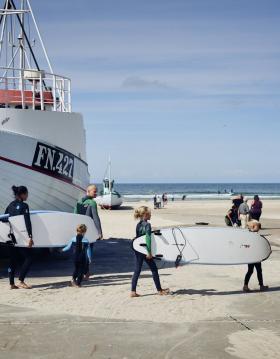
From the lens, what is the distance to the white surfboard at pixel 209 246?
1015cm

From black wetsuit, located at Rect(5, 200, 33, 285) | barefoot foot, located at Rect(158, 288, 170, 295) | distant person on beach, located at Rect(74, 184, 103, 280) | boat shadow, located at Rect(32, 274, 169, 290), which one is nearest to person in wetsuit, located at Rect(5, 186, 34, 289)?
black wetsuit, located at Rect(5, 200, 33, 285)

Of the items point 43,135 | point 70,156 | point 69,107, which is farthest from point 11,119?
point 69,107

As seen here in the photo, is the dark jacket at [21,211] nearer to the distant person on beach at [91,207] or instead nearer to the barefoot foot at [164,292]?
the distant person on beach at [91,207]

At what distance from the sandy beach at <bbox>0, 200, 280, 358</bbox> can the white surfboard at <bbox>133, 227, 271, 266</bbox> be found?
55 cm

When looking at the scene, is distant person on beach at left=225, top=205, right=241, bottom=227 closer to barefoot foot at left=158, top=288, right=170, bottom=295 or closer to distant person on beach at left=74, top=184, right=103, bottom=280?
distant person on beach at left=74, top=184, right=103, bottom=280

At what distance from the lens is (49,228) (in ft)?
36.4

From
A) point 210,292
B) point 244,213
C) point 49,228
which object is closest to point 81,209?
point 49,228

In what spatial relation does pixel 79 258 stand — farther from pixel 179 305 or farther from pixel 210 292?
pixel 210 292

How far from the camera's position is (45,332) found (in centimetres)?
683

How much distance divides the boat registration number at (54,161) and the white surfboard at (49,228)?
1.43 metres

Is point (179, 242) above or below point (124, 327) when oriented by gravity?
above

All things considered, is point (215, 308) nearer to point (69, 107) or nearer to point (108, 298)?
point (108, 298)

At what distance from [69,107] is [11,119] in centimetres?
312

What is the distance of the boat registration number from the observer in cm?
1200
